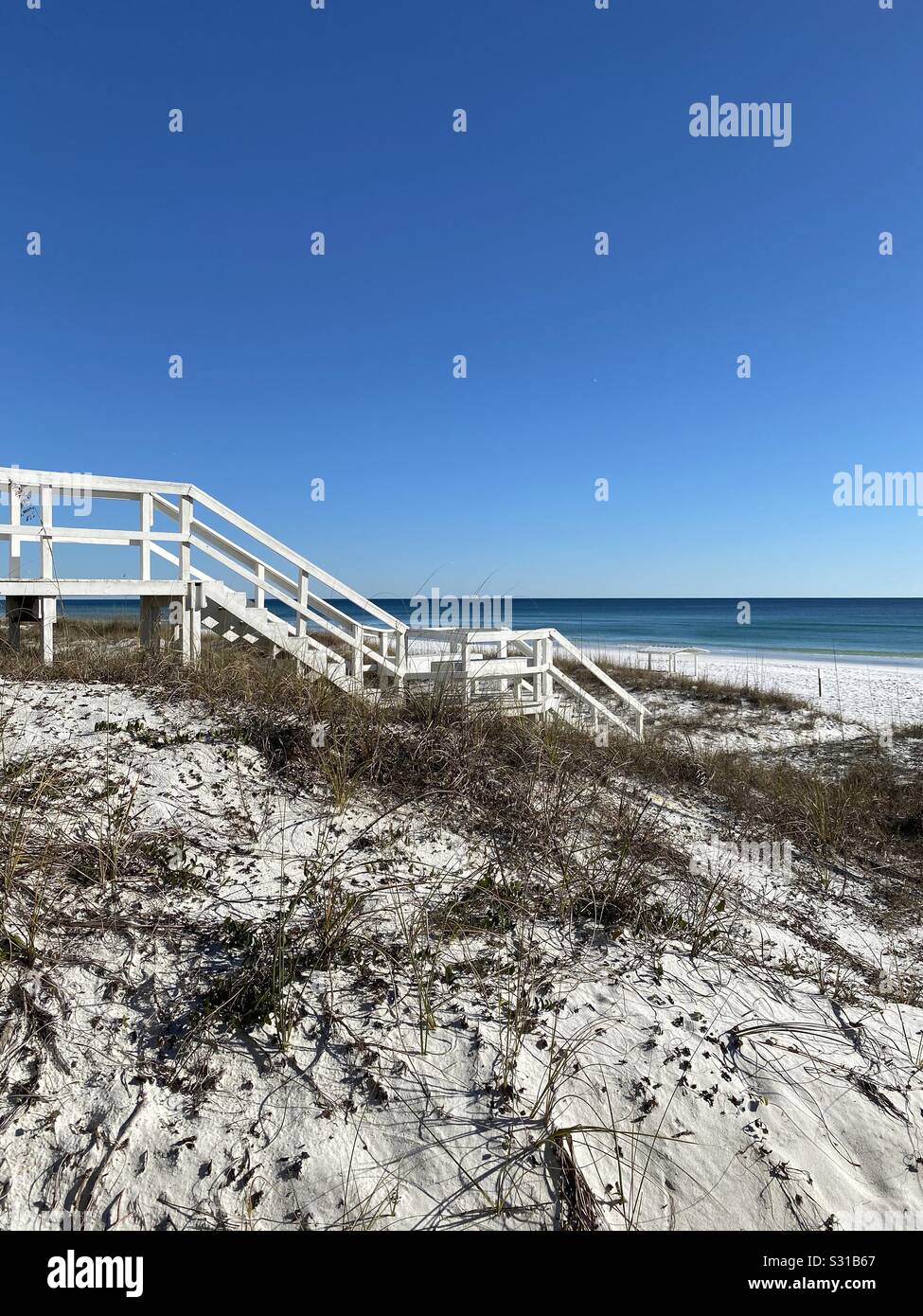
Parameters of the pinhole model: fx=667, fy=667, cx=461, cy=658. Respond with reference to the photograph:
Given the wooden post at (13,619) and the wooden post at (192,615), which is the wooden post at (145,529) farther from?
the wooden post at (13,619)

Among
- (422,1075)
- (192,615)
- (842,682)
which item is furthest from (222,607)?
(842,682)

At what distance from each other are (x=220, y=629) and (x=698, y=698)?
11688 mm

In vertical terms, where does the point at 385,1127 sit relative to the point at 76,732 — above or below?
below

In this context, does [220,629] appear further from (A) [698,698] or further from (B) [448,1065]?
(A) [698,698]

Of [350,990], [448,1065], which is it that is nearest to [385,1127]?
[448,1065]

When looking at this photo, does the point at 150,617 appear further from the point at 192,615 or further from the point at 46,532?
the point at 46,532

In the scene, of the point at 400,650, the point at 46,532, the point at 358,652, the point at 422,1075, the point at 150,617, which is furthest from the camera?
Answer: the point at 400,650

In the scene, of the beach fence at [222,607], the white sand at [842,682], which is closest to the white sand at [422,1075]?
the beach fence at [222,607]

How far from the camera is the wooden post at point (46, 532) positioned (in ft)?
25.0

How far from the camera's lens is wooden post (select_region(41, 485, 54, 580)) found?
763 cm

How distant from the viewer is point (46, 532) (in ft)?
25.0

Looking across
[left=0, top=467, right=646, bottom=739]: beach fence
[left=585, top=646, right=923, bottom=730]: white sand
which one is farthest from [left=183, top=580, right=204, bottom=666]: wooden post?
[left=585, top=646, right=923, bottom=730]: white sand

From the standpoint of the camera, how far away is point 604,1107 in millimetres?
2822

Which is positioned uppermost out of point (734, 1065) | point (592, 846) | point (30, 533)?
point (30, 533)
